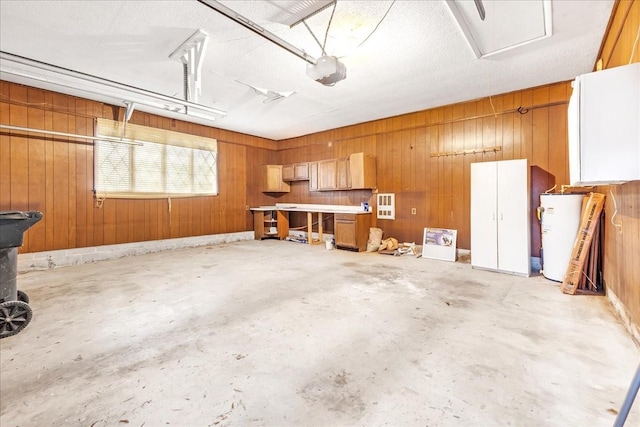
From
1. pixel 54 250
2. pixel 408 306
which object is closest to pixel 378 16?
pixel 408 306

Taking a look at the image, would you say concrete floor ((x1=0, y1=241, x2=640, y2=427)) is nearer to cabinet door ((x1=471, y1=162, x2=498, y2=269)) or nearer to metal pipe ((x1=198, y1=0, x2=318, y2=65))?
cabinet door ((x1=471, y1=162, x2=498, y2=269))

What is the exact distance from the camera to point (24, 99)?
471cm

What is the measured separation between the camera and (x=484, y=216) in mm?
4582

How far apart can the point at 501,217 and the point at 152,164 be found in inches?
272

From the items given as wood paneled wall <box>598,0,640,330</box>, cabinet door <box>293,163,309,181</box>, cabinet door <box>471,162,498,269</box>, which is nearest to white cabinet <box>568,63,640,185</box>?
wood paneled wall <box>598,0,640,330</box>

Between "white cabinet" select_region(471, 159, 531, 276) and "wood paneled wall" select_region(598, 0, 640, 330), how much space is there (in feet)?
3.40

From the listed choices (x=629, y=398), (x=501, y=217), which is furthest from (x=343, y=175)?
(x=629, y=398)

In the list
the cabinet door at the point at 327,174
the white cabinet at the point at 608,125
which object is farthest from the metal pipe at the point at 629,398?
the cabinet door at the point at 327,174

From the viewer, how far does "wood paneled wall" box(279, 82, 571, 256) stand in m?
4.63

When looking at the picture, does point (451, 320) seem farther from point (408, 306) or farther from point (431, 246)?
point (431, 246)

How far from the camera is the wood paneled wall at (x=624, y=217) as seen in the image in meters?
2.21

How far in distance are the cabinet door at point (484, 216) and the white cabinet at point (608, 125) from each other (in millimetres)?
2382

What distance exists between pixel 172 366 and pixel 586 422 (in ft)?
8.10

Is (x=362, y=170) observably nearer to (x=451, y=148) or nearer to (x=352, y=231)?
(x=352, y=231)
